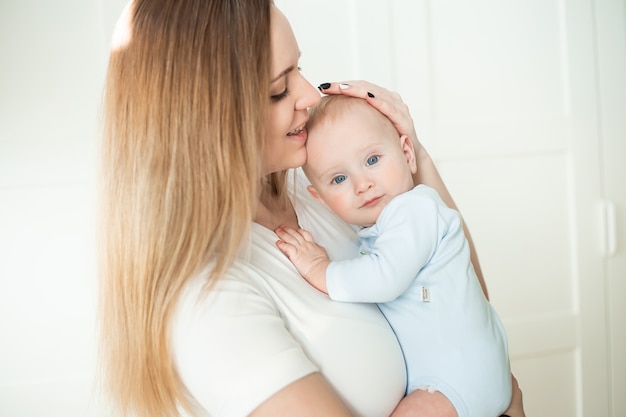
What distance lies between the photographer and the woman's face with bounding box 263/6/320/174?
3.65 feet

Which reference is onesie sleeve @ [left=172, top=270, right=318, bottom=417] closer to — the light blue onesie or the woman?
the woman

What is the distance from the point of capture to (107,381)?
1175 millimetres

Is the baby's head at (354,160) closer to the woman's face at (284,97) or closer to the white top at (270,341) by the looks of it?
the woman's face at (284,97)

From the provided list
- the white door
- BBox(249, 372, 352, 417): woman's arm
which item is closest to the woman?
BBox(249, 372, 352, 417): woman's arm

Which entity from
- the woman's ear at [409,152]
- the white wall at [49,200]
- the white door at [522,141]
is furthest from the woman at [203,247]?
the white door at [522,141]

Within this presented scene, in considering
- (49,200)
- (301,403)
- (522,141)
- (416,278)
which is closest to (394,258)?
(416,278)

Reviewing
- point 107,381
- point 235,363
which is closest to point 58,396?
point 107,381

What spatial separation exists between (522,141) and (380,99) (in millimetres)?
1621

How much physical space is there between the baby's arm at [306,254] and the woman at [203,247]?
0.11 ft

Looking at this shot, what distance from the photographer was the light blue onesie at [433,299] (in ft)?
3.75

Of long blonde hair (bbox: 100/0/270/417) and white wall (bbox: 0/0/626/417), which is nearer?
long blonde hair (bbox: 100/0/270/417)

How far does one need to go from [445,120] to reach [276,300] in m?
1.85

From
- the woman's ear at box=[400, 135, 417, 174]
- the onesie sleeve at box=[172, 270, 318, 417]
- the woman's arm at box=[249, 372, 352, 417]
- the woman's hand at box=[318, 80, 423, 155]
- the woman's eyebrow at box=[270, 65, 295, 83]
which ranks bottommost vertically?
the woman's arm at box=[249, 372, 352, 417]

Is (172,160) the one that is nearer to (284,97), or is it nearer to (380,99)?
(284,97)
